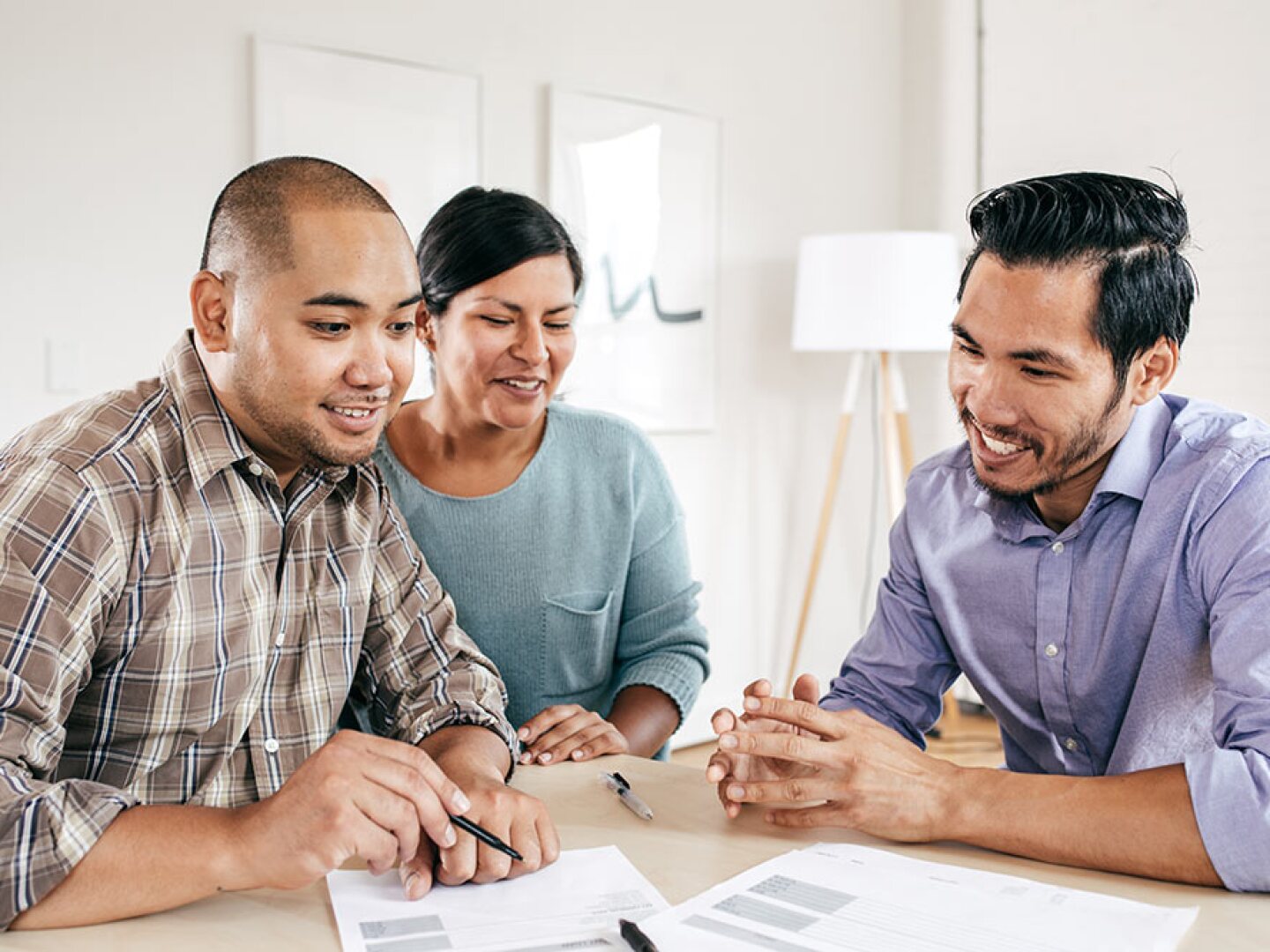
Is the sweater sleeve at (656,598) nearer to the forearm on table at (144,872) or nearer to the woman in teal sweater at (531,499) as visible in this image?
the woman in teal sweater at (531,499)

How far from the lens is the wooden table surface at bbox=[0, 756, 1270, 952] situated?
3.38ft

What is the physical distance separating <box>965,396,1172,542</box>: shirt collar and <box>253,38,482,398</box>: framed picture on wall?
6.98ft

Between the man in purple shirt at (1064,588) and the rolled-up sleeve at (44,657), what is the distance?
63 cm

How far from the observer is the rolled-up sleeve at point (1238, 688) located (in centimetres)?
113

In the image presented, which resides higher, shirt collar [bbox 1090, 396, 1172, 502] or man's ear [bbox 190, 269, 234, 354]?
man's ear [bbox 190, 269, 234, 354]

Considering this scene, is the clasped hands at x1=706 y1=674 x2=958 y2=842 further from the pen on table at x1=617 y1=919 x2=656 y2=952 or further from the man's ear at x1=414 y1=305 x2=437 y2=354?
the man's ear at x1=414 y1=305 x2=437 y2=354

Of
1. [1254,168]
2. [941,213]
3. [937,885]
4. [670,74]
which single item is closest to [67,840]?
[937,885]

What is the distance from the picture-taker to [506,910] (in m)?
1.09

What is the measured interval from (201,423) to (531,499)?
731mm

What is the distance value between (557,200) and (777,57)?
1.21m

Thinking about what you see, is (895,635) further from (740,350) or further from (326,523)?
(740,350)

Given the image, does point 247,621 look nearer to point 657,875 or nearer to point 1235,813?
point 657,875

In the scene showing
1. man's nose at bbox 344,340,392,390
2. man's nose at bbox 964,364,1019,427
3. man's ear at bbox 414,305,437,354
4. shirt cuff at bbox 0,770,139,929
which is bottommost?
shirt cuff at bbox 0,770,139,929

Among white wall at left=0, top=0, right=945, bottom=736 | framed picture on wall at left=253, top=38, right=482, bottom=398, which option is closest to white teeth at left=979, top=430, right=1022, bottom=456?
framed picture on wall at left=253, top=38, right=482, bottom=398
